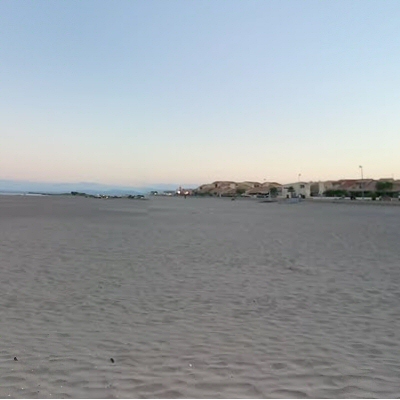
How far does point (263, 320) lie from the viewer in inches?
267

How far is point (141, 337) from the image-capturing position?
230 inches

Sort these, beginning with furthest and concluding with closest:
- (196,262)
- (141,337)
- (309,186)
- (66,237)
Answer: (309,186), (66,237), (196,262), (141,337)

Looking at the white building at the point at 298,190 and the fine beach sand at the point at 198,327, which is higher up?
the white building at the point at 298,190

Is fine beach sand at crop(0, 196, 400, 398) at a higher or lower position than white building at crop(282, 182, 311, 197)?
lower

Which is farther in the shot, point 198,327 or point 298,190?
point 298,190

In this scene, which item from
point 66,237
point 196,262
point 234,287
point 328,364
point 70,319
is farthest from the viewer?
point 66,237

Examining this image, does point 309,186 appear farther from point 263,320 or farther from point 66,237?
point 263,320

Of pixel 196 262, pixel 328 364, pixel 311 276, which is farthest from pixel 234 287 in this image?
pixel 328 364

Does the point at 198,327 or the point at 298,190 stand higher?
the point at 298,190

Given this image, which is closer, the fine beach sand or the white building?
the fine beach sand

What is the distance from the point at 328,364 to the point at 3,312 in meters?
5.21

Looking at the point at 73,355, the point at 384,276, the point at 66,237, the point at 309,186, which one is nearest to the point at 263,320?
the point at 73,355

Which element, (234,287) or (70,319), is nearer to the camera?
(70,319)

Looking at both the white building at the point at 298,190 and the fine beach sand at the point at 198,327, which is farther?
the white building at the point at 298,190
